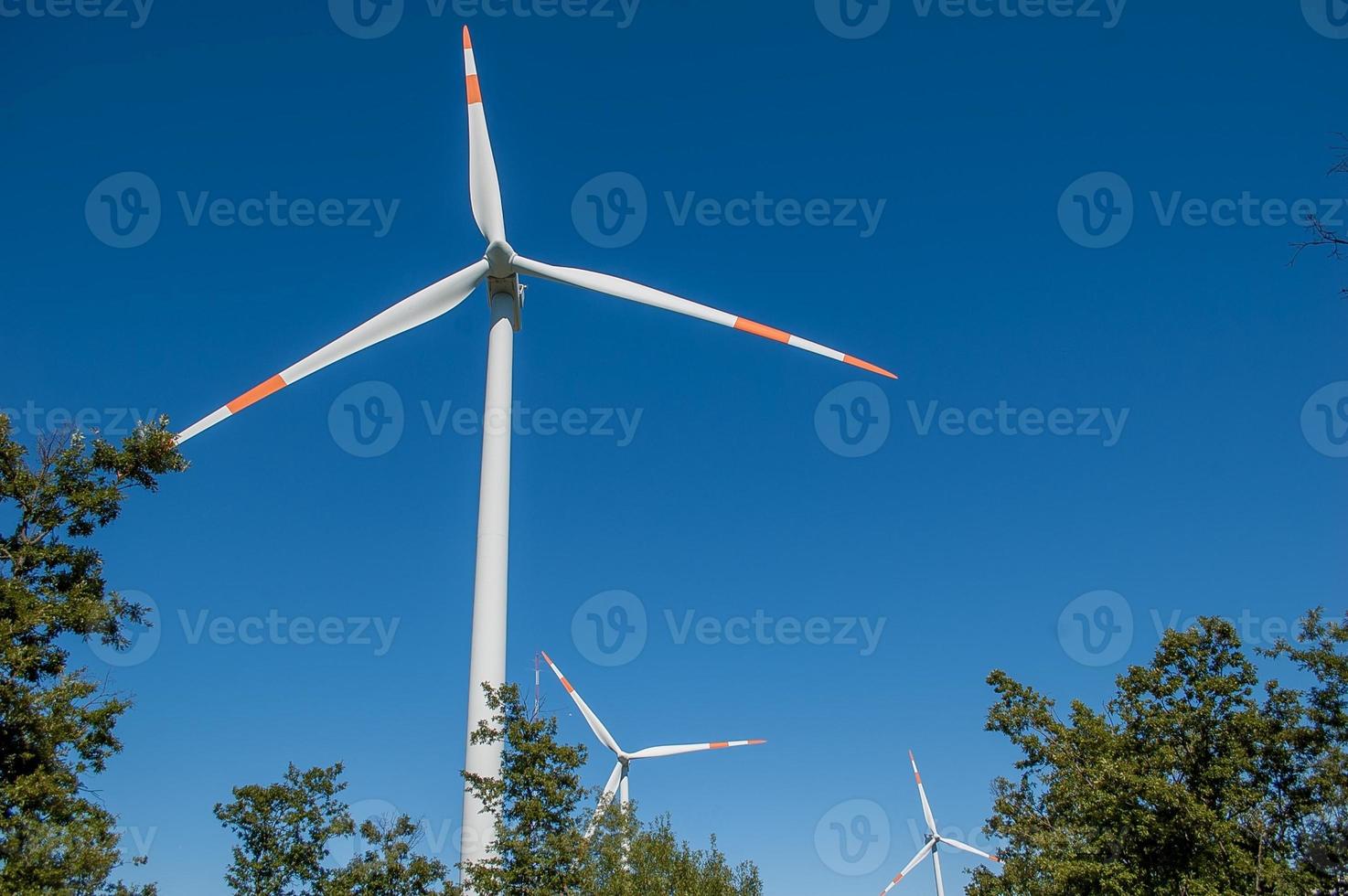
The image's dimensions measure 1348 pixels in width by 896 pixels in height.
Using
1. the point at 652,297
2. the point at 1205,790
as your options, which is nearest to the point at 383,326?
the point at 652,297

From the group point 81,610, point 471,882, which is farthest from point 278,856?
point 81,610

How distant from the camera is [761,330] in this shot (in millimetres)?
42312

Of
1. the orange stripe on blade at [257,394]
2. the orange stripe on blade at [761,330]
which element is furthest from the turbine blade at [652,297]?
the orange stripe on blade at [257,394]

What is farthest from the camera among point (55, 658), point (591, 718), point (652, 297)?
point (591, 718)

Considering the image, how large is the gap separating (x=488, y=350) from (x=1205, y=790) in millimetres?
32588

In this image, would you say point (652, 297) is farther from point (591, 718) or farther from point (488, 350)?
point (591, 718)

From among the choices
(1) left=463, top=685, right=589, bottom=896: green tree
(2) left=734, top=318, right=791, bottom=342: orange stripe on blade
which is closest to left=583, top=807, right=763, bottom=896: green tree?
(1) left=463, top=685, right=589, bottom=896: green tree

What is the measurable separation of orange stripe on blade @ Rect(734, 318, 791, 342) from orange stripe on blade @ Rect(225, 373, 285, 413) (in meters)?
18.7

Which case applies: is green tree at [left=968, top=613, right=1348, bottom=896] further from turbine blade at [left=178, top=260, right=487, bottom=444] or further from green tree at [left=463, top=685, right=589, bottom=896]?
turbine blade at [left=178, top=260, right=487, bottom=444]

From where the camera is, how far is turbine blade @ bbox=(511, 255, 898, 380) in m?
42.2

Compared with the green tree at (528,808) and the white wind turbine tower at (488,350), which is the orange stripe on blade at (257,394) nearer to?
the white wind turbine tower at (488,350)

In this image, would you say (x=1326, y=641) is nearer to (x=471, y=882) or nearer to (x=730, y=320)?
(x=730, y=320)

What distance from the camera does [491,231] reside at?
1694 inches

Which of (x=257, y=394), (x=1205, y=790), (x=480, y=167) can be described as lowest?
(x=1205, y=790)
